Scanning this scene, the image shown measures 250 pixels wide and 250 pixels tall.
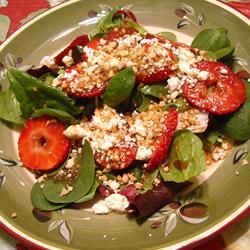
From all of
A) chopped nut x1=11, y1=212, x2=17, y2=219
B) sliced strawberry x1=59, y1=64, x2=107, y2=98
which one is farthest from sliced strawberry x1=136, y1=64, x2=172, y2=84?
chopped nut x1=11, y1=212, x2=17, y2=219

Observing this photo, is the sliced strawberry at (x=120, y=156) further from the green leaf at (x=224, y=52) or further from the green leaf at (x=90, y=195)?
the green leaf at (x=224, y=52)

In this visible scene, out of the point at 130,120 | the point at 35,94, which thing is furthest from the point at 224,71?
the point at 35,94

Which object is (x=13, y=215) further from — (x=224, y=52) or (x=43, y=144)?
(x=224, y=52)

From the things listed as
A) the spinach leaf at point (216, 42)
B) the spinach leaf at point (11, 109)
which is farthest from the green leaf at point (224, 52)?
the spinach leaf at point (11, 109)

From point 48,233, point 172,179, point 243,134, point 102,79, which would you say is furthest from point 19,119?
point 243,134

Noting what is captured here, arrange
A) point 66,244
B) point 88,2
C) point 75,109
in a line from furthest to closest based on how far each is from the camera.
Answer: point 88,2 < point 75,109 < point 66,244

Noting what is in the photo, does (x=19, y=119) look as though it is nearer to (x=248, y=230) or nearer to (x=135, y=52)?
(x=135, y=52)
